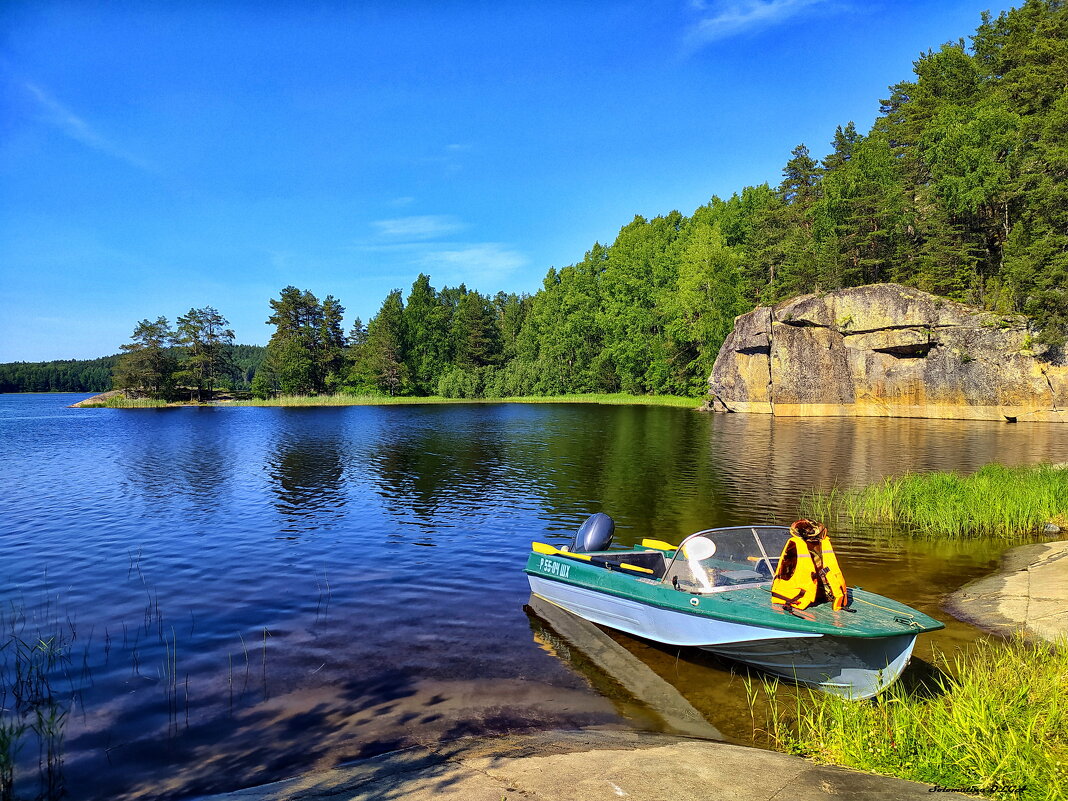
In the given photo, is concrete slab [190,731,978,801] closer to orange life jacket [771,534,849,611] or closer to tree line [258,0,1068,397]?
orange life jacket [771,534,849,611]

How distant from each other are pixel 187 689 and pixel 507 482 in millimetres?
17810

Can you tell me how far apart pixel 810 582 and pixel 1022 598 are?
5846 mm

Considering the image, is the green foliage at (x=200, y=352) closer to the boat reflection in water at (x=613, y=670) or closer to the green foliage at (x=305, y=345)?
the green foliage at (x=305, y=345)

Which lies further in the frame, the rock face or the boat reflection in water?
the rock face

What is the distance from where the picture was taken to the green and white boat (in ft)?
24.1

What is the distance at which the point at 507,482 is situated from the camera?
26.0 metres

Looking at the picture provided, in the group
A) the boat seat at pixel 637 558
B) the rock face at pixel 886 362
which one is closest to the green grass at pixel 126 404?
the rock face at pixel 886 362

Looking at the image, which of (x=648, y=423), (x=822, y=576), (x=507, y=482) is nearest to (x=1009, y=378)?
(x=648, y=423)

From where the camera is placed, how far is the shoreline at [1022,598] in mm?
9633

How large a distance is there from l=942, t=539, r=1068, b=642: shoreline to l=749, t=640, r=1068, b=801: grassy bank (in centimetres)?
306

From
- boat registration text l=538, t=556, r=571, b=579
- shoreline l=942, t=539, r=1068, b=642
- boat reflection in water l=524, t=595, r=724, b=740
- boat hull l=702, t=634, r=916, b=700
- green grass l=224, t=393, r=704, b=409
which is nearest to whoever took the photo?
boat hull l=702, t=634, r=916, b=700

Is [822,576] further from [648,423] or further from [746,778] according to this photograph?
[648,423]

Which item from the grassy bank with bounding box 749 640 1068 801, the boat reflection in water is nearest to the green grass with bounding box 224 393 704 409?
the boat reflection in water

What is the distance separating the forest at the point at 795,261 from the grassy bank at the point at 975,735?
52.4m
